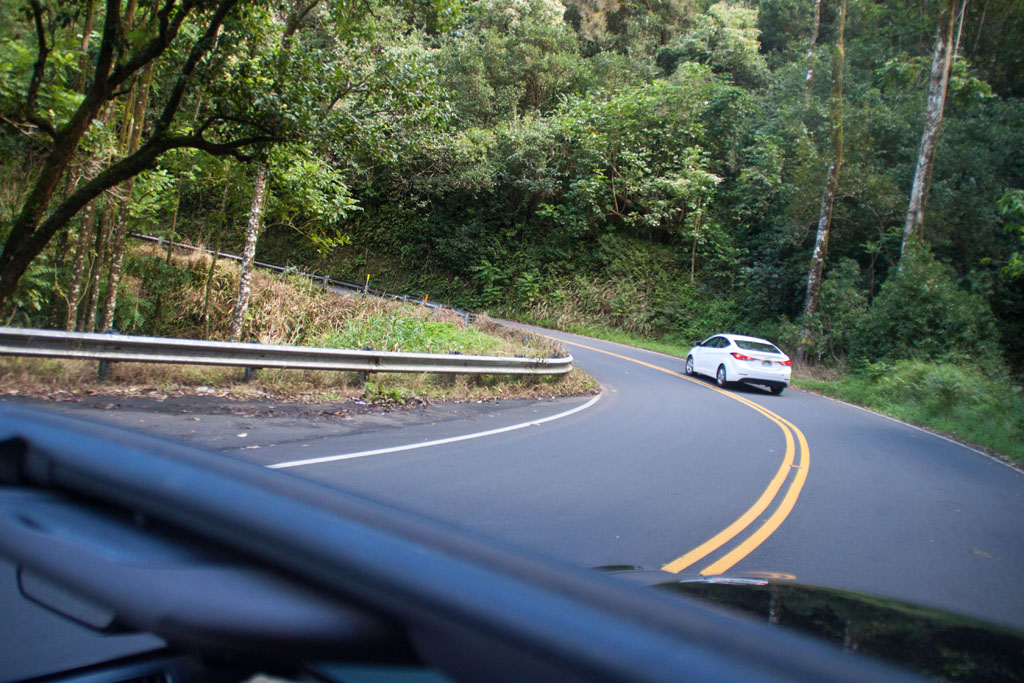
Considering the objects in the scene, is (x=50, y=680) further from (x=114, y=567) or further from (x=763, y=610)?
(x=763, y=610)

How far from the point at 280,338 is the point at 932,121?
21761mm

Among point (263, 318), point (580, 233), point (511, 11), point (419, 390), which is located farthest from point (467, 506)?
point (511, 11)

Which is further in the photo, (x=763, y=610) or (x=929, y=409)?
(x=929, y=409)

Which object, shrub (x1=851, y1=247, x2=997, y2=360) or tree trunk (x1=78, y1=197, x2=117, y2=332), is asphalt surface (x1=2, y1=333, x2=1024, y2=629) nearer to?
tree trunk (x1=78, y1=197, x2=117, y2=332)

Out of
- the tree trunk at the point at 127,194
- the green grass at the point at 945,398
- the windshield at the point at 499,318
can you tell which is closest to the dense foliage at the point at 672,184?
the windshield at the point at 499,318

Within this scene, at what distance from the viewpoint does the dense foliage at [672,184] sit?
21.6 metres

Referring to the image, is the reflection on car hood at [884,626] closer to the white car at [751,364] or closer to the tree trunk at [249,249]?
the tree trunk at [249,249]

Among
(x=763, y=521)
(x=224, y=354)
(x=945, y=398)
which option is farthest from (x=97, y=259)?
(x=945, y=398)

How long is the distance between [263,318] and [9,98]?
351 inches

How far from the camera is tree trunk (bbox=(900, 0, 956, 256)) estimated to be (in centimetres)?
2169

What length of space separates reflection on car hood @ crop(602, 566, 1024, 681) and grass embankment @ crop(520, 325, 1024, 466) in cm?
1165

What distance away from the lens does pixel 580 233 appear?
34344mm

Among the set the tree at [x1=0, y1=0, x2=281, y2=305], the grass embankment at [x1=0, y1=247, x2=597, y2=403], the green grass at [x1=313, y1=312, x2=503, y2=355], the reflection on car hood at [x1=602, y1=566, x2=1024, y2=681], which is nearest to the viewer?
the reflection on car hood at [x1=602, y1=566, x2=1024, y2=681]

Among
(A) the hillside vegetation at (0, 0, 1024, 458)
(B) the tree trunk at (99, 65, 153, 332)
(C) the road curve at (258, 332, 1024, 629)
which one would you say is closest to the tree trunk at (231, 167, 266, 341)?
(A) the hillside vegetation at (0, 0, 1024, 458)
